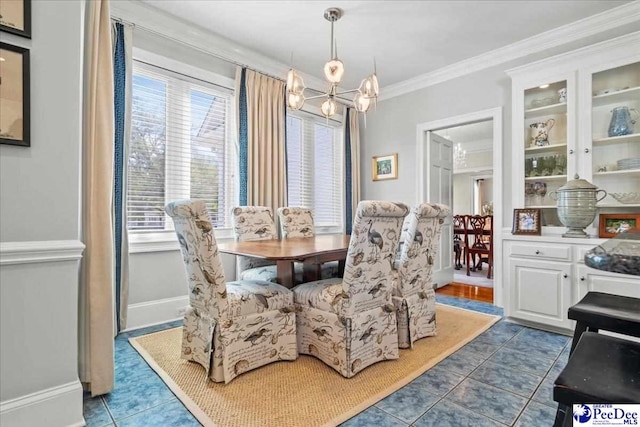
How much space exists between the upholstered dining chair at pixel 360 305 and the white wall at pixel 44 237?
1.23 meters

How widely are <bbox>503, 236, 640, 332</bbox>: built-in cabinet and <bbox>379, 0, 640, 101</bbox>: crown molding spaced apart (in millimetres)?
1931

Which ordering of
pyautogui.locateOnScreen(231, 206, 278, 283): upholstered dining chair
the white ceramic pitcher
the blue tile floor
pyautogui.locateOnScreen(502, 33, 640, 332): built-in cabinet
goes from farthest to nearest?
the white ceramic pitcher, pyautogui.locateOnScreen(231, 206, 278, 283): upholstered dining chair, pyautogui.locateOnScreen(502, 33, 640, 332): built-in cabinet, the blue tile floor

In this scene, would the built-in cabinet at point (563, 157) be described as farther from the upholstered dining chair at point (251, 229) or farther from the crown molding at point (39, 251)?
the crown molding at point (39, 251)

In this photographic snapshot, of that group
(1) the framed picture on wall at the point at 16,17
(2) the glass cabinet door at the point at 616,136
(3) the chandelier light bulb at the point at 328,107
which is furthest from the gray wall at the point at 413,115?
(1) the framed picture on wall at the point at 16,17

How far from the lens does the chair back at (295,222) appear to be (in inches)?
129

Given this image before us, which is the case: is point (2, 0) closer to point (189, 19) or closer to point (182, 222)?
point (182, 222)

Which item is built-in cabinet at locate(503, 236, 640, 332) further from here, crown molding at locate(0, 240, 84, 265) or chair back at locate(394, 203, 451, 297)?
crown molding at locate(0, 240, 84, 265)

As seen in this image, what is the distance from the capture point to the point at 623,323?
106cm

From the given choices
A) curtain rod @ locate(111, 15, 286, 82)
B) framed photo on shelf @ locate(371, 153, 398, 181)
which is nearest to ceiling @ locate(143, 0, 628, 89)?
curtain rod @ locate(111, 15, 286, 82)

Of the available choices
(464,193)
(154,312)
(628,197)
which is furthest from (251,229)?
(464,193)

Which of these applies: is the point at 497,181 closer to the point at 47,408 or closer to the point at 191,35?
the point at 191,35

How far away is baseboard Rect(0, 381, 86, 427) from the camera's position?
130 cm

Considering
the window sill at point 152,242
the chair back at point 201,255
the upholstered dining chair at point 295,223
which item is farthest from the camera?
the upholstered dining chair at point 295,223

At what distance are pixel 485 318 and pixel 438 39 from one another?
276 centimetres
